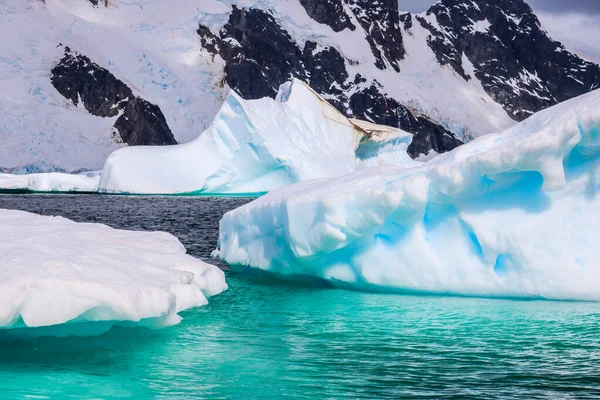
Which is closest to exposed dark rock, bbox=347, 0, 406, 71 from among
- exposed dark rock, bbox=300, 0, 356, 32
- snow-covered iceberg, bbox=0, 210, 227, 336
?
exposed dark rock, bbox=300, 0, 356, 32

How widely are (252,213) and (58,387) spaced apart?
6976mm

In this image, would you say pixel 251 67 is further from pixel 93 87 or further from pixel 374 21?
pixel 374 21

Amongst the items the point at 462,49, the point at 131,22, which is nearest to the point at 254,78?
the point at 131,22

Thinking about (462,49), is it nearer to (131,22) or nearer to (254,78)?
(254,78)

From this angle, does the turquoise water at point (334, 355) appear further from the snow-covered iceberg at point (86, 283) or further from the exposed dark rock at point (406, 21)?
the exposed dark rock at point (406, 21)

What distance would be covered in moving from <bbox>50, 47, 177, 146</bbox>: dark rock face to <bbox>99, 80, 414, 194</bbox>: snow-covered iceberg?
40988mm

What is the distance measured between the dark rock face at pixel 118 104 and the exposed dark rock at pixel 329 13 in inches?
1844

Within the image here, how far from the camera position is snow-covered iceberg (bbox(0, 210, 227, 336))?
21.8 feet

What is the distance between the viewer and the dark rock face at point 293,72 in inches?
4104

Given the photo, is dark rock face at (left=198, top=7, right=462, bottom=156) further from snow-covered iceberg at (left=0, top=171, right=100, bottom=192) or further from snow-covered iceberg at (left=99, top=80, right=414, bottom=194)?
snow-covered iceberg at (left=99, top=80, right=414, bottom=194)

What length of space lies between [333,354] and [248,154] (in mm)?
31542

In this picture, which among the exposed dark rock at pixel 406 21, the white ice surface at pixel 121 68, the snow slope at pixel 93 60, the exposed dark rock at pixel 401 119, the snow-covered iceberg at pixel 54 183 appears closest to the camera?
the snow-covered iceberg at pixel 54 183

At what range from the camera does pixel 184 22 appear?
323 ft

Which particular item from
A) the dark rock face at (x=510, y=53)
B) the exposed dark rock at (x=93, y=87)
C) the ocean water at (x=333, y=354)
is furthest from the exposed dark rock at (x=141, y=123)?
the dark rock face at (x=510, y=53)
